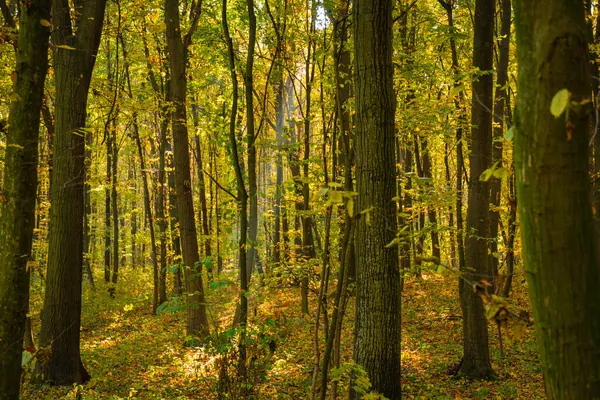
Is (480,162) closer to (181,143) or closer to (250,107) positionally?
(250,107)

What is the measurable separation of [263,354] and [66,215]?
4.08 meters

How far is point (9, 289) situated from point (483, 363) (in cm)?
729

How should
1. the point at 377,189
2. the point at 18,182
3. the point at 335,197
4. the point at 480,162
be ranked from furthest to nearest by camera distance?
the point at 480,162, the point at 377,189, the point at 18,182, the point at 335,197

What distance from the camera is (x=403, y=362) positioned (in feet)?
30.1

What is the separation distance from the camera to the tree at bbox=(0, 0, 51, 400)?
128 inches

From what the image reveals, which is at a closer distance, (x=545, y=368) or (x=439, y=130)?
(x=545, y=368)

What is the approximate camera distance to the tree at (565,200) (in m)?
1.54

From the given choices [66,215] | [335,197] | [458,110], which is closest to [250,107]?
[66,215]

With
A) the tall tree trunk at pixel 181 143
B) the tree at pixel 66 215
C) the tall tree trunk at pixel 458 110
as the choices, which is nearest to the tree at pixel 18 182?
the tree at pixel 66 215

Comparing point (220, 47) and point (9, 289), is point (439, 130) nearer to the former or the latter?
point (220, 47)

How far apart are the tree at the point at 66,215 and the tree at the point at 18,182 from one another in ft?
13.0

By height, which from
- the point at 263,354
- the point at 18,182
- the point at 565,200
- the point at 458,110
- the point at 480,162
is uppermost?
the point at 458,110

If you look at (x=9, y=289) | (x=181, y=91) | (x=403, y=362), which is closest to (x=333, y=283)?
(x=403, y=362)

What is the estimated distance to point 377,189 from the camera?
4.17 metres
